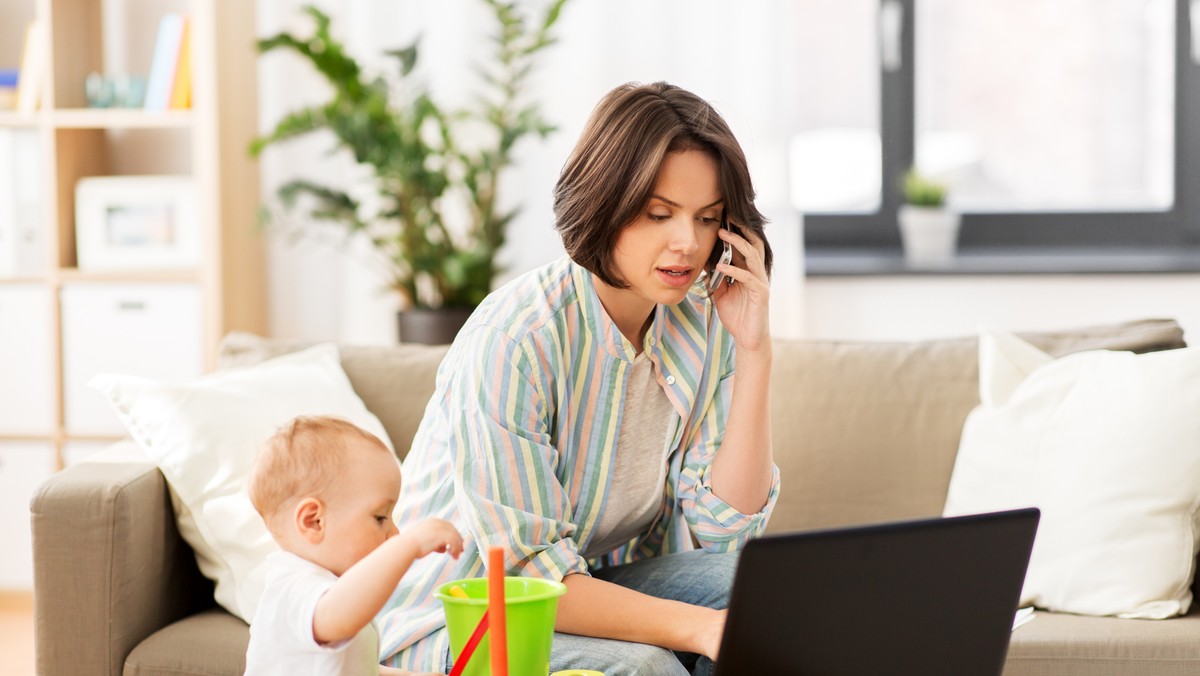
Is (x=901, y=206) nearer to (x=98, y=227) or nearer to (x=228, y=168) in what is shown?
(x=228, y=168)

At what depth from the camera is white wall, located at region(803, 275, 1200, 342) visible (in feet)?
11.3

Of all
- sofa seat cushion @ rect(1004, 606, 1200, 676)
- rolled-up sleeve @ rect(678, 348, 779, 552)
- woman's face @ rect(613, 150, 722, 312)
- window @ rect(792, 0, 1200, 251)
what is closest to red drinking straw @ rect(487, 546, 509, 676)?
woman's face @ rect(613, 150, 722, 312)

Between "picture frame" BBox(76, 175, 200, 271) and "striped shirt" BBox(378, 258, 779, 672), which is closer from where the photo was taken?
"striped shirt" BBox(378, 258, 779, 672)

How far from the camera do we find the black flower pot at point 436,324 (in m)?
3.25

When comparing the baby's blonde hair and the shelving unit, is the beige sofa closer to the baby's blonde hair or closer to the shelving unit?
the baby's blonde hair

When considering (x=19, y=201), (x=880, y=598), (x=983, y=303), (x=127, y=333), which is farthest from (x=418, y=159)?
(x=880, y=598)

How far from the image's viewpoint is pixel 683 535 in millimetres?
1800

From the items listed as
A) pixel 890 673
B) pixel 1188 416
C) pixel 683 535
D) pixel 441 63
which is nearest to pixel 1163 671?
pixel 1188 416

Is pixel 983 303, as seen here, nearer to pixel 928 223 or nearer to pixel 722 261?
pixel 928 223

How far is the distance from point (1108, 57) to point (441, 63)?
183 centimetres

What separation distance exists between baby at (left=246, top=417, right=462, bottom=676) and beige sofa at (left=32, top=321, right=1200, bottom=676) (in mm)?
691

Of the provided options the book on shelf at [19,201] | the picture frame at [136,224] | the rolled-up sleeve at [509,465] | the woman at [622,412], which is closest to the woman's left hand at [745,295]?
the woman at [622,412]

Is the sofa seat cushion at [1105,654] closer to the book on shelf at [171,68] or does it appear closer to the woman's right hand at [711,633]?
the woman's right hand at [711,633]

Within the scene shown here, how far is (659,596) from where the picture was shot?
1.70 meters
